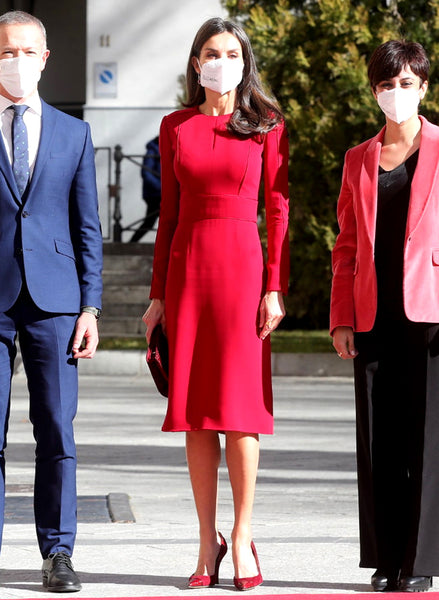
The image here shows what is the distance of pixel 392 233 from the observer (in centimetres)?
485

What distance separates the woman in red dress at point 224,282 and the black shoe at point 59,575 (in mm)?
429

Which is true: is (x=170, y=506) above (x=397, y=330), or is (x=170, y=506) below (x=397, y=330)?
below

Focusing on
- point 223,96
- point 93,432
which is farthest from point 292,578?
point 93,432

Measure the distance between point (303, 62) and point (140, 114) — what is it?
702 centimetres

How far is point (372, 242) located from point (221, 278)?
555 millimetres

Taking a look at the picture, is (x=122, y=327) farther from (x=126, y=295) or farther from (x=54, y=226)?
(x=54, y=226)

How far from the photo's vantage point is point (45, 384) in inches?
194

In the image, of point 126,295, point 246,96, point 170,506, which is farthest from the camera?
point 126,295

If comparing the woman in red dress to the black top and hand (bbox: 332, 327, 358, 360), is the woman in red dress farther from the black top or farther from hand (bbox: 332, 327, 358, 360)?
the black top

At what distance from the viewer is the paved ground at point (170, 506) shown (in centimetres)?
505

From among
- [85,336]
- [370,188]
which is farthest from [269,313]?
[85,336]

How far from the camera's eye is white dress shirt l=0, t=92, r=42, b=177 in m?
4.96

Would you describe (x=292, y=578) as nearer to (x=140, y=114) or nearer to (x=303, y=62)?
(x=303, y=62)

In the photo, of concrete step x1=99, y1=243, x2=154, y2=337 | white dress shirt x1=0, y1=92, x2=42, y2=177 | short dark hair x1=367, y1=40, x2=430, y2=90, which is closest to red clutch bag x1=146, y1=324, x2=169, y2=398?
white dress shirt x1=0, y1=92, x2=42, y2=177
